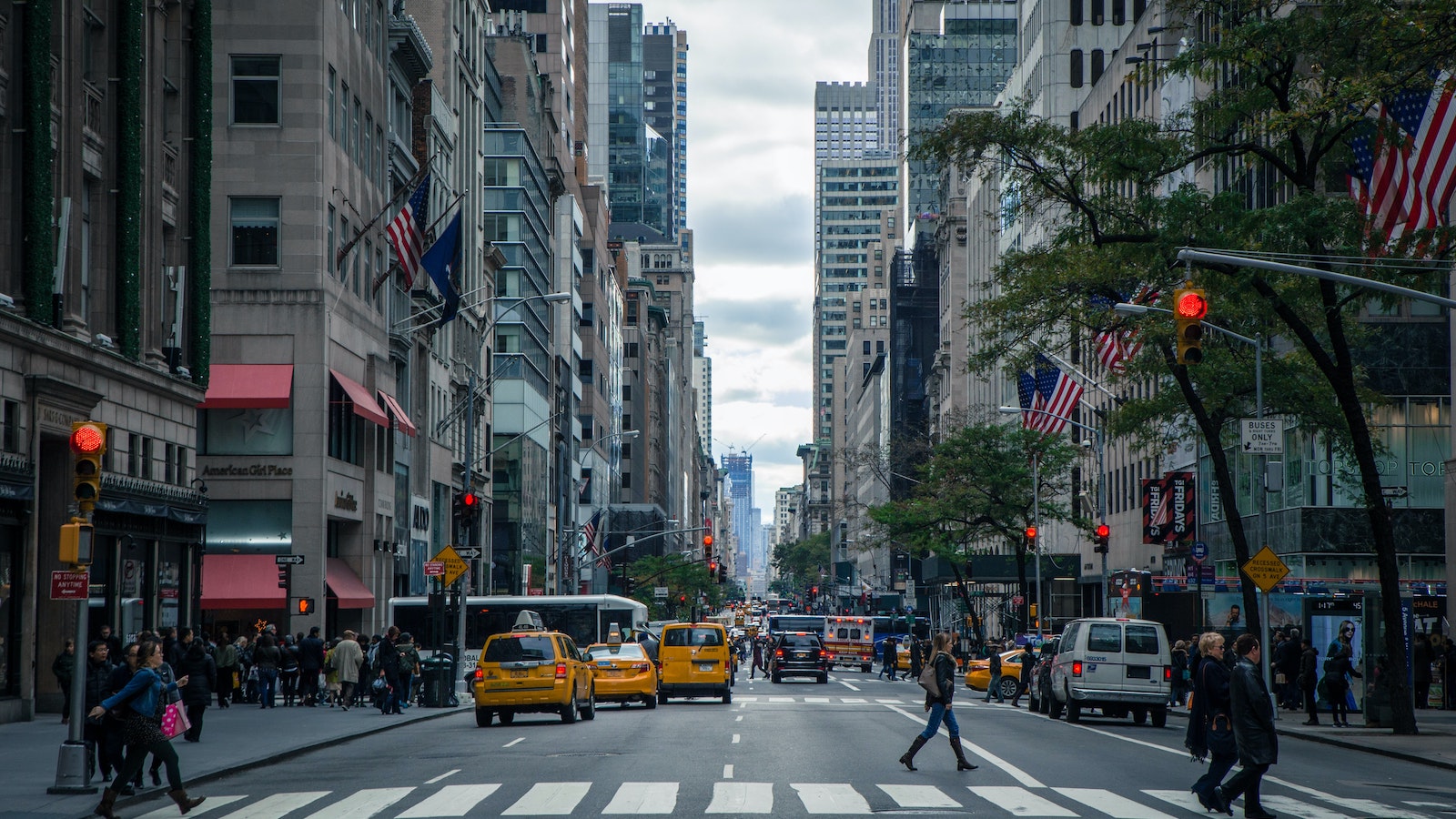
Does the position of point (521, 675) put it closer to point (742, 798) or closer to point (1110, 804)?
point (742, 798)

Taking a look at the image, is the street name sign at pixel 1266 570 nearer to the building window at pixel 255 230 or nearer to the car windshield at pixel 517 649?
the car windshield at pixel 517 649

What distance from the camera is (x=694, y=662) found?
4134cm

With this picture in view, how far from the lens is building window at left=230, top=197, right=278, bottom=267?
163ft

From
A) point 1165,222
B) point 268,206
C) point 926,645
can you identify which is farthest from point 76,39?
point 926,645

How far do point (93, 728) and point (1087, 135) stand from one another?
2188cm

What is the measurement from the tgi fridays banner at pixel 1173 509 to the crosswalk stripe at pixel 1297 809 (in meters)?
40.7

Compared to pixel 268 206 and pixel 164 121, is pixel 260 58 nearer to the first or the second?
pixel 268 206

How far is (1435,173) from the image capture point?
24.0 metres

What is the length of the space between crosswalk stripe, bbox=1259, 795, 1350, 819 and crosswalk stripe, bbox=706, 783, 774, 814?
5081mm

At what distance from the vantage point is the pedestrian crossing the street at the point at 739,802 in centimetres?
1602

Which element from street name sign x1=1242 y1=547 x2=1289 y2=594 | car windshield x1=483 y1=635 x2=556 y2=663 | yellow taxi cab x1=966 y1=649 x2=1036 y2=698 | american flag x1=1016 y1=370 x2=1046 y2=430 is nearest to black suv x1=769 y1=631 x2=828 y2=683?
yellow taxi cab x1=966 y1=649 x2=1036 y2=698

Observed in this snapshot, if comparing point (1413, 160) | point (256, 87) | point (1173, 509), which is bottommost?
point (1173, 509)

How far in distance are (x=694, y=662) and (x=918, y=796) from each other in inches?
956

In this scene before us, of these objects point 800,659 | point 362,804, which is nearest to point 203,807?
point 362,804
